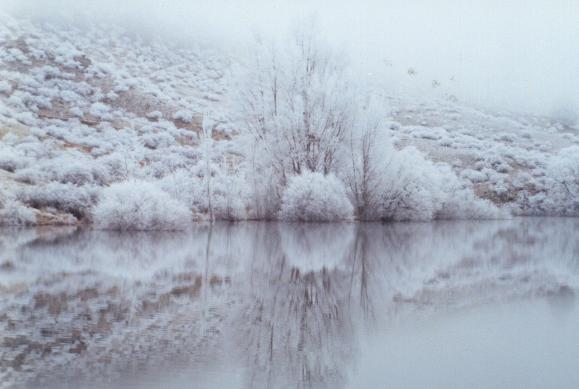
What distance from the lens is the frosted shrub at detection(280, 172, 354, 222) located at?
17.1 metres

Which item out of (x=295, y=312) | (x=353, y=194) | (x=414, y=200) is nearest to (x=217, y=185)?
(x=353, y=194)

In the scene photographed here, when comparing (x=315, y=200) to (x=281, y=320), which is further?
(x=315, y=200)

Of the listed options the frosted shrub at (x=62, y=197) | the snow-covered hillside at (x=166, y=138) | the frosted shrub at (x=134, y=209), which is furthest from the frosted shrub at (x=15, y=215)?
the frosted shrub at (x=134, y=209)

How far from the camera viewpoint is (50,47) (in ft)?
118

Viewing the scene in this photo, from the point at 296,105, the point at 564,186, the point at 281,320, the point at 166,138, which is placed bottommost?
the point at 281,320

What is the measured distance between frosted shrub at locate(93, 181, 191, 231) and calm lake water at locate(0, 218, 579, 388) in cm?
403

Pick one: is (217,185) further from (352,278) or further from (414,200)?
(352,278)

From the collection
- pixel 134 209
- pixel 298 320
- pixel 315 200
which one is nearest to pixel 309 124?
pixel 315 200

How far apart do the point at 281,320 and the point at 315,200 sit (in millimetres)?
13102

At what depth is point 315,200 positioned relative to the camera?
57.8 feet

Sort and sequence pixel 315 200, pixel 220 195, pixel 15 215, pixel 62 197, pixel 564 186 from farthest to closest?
pixel 564 186, pixel 220 195, pixel 315 200, pixel 62 197, pixel 15 215

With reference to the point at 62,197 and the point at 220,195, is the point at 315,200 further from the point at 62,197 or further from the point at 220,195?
the point at 62,197

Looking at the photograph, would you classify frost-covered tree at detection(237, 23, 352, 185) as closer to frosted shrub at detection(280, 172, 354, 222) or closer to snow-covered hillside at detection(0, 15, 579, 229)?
snow-covered hillside at detection(0, 15, 579, 229)

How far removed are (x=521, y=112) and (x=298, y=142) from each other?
40.8 m
